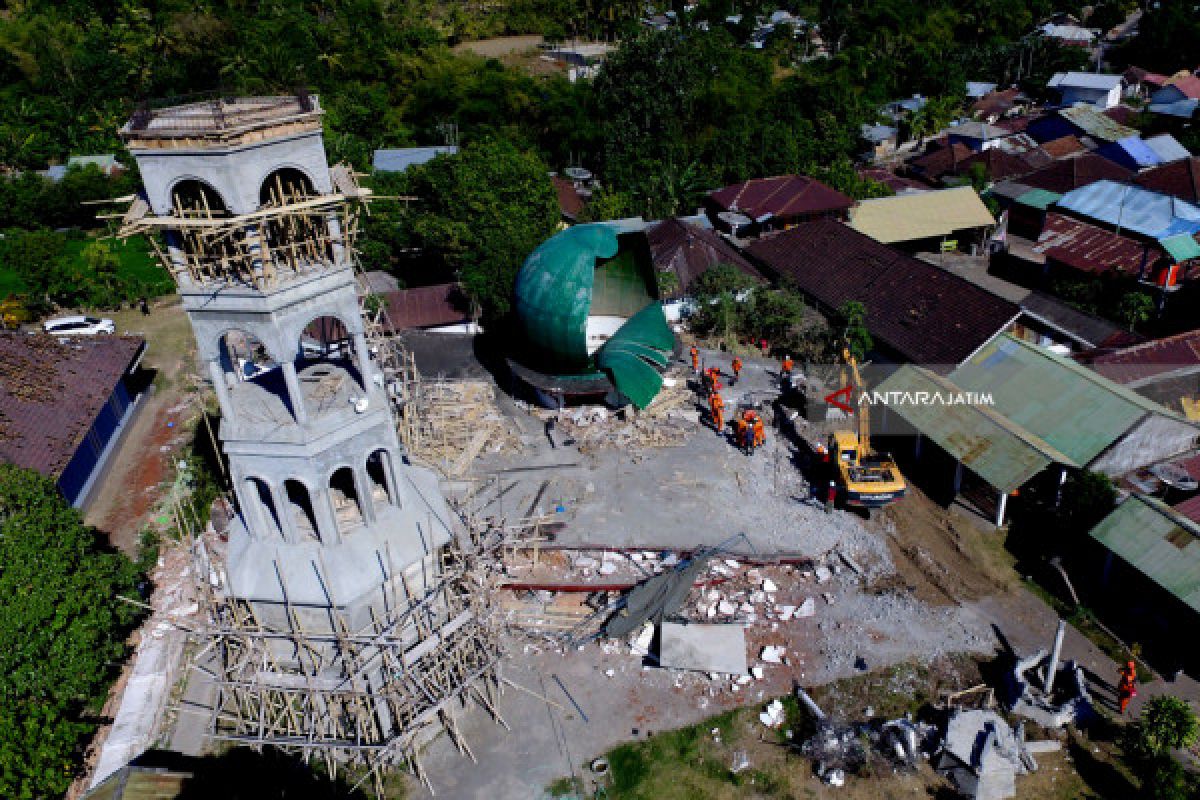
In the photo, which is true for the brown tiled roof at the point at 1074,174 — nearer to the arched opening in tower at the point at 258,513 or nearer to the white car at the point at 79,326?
the arched opening in tower at the point at 258,513

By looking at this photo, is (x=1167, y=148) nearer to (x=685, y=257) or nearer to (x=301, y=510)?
(x=685, y=257)

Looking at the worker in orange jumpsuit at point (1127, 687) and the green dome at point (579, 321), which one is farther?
the green dome at point (579, 321)

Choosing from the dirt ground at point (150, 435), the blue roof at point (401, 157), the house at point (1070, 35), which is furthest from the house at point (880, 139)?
the dirt ground at point (150, 435)

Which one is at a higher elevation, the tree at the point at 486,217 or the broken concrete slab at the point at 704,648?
the tree at the point at 486,217

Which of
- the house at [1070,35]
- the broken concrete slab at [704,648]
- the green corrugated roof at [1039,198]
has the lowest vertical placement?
the broken concrete slab at [704,648]

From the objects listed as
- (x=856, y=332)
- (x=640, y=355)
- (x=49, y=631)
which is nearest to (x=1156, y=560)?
(x=856, y=332)

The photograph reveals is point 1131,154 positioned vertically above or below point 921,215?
below
